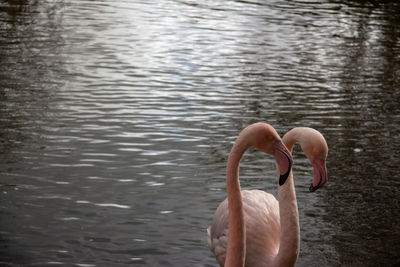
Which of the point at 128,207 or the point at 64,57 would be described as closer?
the point at 128,207

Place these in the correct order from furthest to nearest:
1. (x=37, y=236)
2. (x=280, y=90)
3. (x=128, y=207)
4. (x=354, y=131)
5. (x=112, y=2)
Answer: (x=112, y=2)
(x=280, y=90)
(x=354, y=131)
(x=128, y=207)
(x=37, y=236)

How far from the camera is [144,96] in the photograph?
11.2 m

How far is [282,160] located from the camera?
12.2ft

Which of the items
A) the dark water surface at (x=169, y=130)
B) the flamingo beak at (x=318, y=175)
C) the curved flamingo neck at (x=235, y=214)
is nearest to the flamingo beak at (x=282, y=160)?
the curved flamingo neck at (x=235, y=214)

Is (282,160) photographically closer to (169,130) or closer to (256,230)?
(256,230)

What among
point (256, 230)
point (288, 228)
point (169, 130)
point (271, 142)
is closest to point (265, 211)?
point (256, 230)

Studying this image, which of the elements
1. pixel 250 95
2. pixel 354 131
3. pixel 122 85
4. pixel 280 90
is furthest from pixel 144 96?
pixel 354 131

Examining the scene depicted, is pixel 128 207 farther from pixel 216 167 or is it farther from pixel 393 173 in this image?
pixel 393 173

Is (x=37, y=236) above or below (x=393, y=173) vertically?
above

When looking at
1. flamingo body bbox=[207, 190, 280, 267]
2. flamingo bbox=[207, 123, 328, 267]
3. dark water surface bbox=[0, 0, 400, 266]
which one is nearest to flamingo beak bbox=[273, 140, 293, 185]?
flamingo bbox=[207, 123, 328, 267]

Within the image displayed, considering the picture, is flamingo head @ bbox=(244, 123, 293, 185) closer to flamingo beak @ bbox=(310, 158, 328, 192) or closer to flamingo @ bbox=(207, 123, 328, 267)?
flamingo @ bbox=(207, 123, 328, 267)

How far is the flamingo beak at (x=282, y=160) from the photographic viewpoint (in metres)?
3.64

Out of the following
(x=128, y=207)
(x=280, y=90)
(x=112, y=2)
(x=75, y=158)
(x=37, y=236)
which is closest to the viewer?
(x=37, y=236)

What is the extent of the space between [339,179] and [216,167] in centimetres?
154
